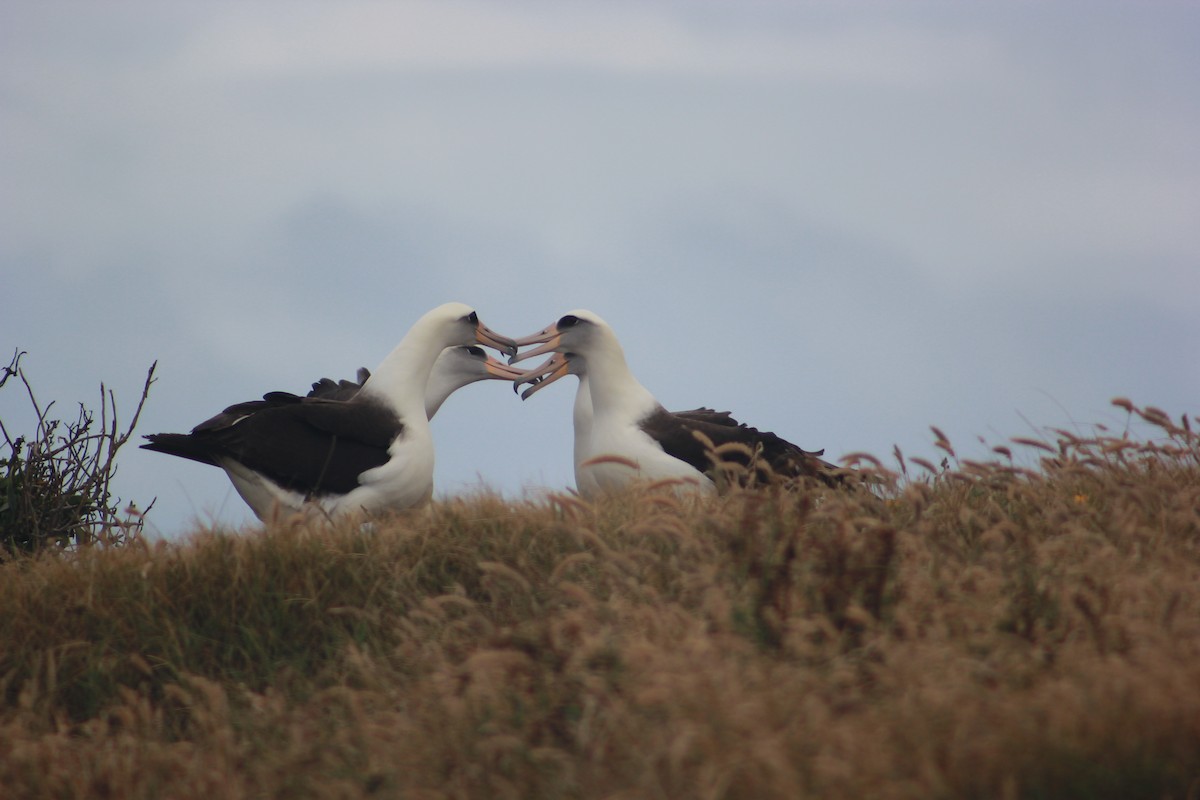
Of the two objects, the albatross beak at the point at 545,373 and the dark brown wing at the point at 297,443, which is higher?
the albatross beak at the point at 545,373

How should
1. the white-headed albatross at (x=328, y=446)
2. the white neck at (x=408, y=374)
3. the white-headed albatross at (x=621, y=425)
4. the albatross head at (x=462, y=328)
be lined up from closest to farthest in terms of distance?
1. the white-headed albatross at (x=328, y=446)
2. the white-headed albatross at (x=621, y=425)
3. the white neck at (x=408, y=374)
4. the albatross head at (x=462, y=328)

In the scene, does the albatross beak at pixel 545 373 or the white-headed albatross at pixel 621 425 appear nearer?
the white-headed albatross at pixel 621 425

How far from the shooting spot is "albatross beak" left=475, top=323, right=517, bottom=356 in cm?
970

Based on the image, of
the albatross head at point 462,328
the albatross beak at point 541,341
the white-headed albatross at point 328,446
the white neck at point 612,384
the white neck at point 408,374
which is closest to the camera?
the white-headed albatross at point 328,446

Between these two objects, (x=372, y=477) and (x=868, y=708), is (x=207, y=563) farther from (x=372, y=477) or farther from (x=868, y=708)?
(x=868, y=708)

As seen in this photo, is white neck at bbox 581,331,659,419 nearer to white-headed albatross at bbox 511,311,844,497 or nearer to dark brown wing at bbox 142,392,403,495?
white-headed albatross at bbox 511,311,844,497

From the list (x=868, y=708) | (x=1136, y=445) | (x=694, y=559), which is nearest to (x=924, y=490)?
(x=1136, y=445)

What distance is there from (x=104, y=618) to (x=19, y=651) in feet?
1.39

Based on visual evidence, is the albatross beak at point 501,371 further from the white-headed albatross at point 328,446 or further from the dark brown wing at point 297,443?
the dark brown wing at point 297,443

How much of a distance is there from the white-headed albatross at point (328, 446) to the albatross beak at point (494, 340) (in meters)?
0.91

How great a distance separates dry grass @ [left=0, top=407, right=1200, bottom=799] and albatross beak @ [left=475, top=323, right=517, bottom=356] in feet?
9.87

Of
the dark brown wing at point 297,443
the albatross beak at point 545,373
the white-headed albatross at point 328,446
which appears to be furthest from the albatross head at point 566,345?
the dark brown wing at point 297,443

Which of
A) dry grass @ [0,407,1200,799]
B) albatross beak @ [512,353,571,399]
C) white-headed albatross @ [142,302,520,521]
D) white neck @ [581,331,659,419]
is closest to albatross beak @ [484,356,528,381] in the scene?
albatross beak @ [512,353,571,399]

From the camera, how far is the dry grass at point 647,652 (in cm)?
350
